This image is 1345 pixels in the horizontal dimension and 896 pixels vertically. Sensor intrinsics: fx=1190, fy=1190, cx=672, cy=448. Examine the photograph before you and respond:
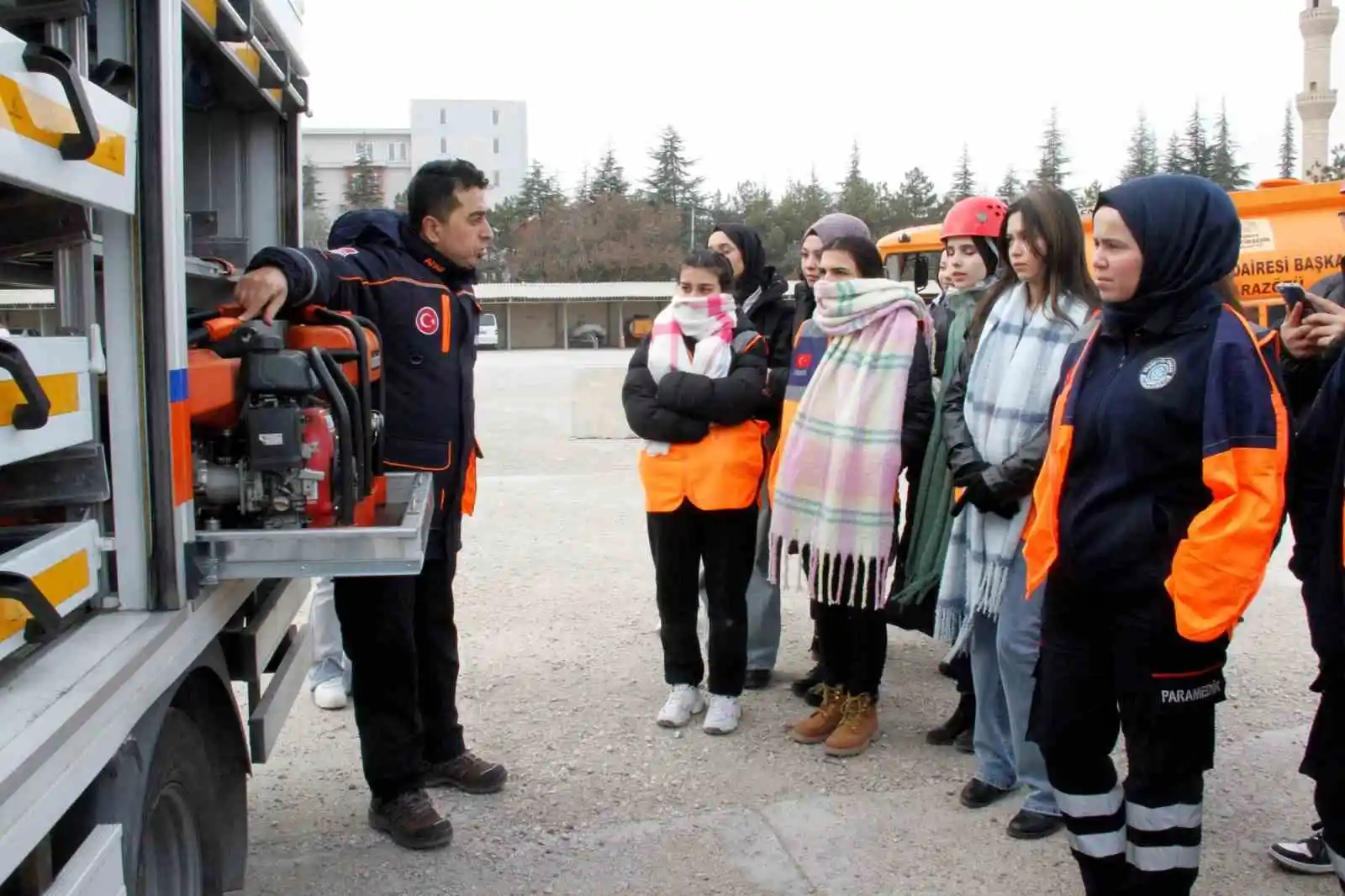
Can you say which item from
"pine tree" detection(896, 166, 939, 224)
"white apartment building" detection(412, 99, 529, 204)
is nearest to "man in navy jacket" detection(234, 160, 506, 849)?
"pine tree" detection(896, 166, 939, 224)

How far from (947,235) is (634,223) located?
7404 centimetres

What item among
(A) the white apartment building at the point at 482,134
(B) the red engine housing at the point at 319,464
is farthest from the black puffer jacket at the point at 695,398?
(A) the white apartment building at the point at 482,134

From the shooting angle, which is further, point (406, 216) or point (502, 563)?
point (502, 563)

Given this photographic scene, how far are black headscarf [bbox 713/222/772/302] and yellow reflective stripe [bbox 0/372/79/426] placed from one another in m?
3.18

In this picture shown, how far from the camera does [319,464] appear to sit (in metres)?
2.71

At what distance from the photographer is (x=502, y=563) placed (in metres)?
7.38

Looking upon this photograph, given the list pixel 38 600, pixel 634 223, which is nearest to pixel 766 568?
pixel 38 600

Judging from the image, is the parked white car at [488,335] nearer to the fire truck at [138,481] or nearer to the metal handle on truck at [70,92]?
the fire truck at [138,481]

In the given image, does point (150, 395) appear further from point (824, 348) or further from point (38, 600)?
point (824, 348)

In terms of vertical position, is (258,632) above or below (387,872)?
above

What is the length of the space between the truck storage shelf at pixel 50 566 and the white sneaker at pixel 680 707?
272cm

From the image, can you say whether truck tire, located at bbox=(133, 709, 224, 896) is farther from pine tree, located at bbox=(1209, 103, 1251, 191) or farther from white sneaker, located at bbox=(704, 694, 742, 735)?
pine tree, located at bbox=(1209, 103, 1251, 191)

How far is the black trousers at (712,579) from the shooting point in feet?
14.9

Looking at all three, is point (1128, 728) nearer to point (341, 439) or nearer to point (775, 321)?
point (341, 439)
